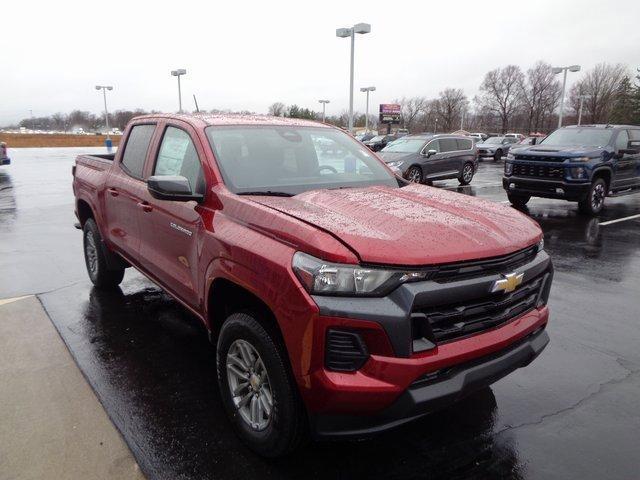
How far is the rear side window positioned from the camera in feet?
57.2

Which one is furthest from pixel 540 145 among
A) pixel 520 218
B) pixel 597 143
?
pixel 520 218

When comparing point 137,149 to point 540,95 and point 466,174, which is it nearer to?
point 466,174

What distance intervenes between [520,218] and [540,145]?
30.3 ft

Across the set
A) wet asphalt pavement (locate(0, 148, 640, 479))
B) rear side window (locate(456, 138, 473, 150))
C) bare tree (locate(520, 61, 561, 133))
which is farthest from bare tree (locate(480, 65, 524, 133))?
wet asphalt pavement (locate(0, 148, 640, 479))

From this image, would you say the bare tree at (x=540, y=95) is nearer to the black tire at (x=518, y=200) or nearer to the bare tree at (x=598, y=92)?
the bare tree at (x=598, y=92)

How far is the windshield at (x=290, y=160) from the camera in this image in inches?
131

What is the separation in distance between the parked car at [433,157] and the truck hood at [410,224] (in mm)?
11960

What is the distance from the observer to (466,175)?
17547mm

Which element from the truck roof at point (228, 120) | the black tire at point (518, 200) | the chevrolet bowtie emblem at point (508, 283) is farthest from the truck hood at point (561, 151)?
the chevrolet bowtie emblem at point (508, 283)

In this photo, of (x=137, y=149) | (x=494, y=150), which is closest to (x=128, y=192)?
(x=137, y=149)

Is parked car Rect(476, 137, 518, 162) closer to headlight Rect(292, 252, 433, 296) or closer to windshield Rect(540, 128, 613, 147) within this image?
windshield Rect(540, 128, 613, 147)

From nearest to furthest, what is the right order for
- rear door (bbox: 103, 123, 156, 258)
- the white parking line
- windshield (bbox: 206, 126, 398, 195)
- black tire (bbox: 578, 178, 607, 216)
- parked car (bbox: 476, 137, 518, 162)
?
windshield (bbox: 206, 126, 398, 195) < rear door (bbox: 103, 123, 156, 258) < the white parking line < black tire (bbox: 578, 178, 607, 216) < parked car (bbox: 476, 137, 518, 162)

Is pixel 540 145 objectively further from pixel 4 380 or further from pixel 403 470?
pixel 4 380

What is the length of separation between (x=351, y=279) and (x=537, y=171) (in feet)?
32.1
